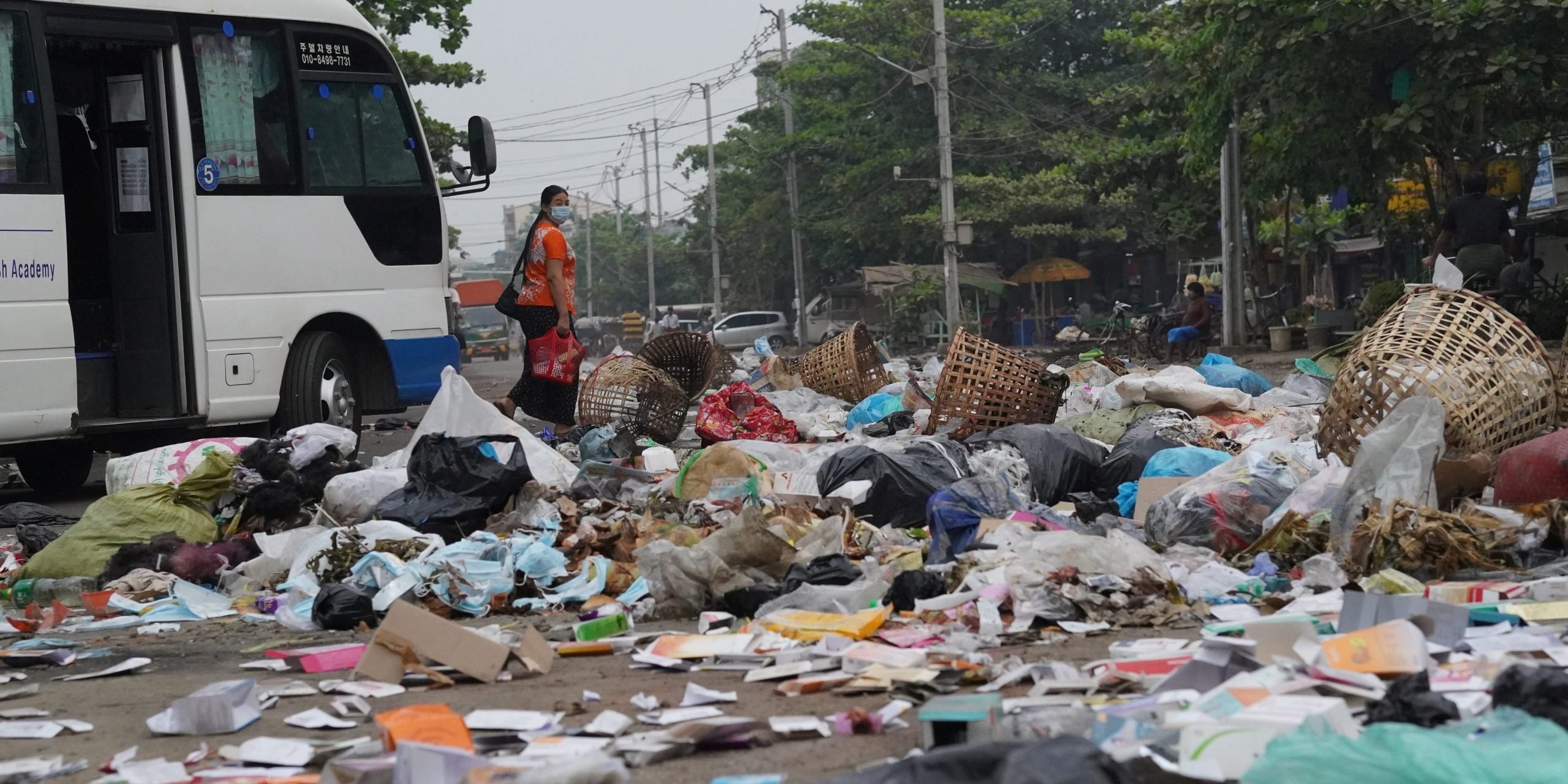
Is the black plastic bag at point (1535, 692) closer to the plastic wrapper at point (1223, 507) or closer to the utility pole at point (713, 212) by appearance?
the plastic wrapper at point (1223, 507)

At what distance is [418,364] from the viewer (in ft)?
31.7

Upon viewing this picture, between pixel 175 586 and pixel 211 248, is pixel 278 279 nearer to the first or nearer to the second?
pixel 211 248

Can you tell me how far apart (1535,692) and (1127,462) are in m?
3.83

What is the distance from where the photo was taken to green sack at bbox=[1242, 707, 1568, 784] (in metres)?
2.39

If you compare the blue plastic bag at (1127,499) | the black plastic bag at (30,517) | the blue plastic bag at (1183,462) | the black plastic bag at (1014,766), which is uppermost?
the blue plastic bag at (1183,462)

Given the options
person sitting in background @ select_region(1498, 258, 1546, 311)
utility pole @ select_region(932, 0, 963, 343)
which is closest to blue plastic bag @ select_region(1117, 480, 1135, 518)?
person sitting in background @ select_region(1498, 258, 1546, 311)

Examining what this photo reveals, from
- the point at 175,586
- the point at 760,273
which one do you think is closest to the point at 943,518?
the point at 175,586

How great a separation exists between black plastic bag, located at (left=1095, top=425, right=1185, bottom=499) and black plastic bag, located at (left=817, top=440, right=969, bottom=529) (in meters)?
0.66

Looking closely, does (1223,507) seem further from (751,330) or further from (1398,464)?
(751,330)

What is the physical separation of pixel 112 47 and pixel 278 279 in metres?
1.59

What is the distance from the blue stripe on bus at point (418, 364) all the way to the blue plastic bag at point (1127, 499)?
467 centimetres

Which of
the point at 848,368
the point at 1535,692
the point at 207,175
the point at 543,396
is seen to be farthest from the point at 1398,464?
the point at 207,175

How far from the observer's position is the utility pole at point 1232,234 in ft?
65.4

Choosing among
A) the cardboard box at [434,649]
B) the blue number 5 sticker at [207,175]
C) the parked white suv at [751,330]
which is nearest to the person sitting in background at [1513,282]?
the blue number 5 sticker at [207,175]
